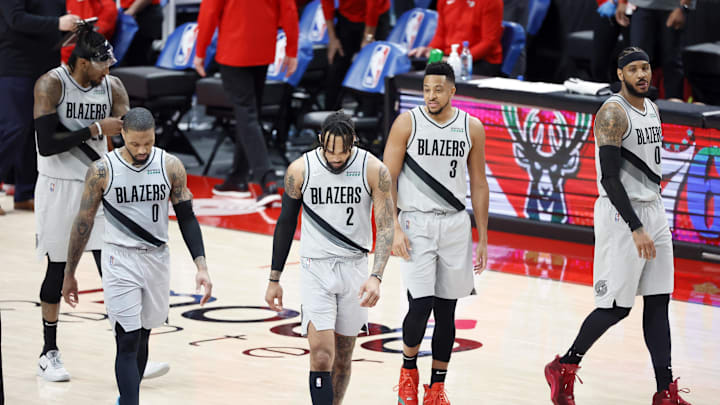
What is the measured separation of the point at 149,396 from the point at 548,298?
3.15 m

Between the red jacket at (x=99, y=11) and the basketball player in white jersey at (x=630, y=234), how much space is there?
7084 mm

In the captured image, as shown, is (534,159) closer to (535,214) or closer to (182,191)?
(535,214)

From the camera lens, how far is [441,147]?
5.89 m

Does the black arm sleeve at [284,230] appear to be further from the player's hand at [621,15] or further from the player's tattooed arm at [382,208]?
the player's hand at [621,15]

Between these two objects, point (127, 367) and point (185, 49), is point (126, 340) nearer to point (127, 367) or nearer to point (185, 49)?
point (127, 367)

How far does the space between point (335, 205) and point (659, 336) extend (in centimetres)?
181

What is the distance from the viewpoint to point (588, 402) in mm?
6230

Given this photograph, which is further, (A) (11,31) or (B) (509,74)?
(B) (509,74)

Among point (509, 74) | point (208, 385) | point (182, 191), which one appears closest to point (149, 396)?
point (208, 385)

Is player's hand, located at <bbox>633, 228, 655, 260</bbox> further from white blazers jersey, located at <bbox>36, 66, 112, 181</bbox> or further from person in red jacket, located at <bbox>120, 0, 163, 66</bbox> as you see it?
person in red jacket, located at <bbox>120, 0, 163, 66</bbox>

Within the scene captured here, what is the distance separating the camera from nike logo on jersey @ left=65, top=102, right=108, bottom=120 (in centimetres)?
661

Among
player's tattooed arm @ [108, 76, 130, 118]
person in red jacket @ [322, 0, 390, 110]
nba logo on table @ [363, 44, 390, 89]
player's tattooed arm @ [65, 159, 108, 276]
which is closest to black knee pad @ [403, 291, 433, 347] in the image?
player's tattooed arm @ [65, 159, 108, 276]

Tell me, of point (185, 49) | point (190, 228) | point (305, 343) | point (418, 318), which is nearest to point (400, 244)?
point (418, 318)

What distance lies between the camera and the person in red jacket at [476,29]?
1130 cm
